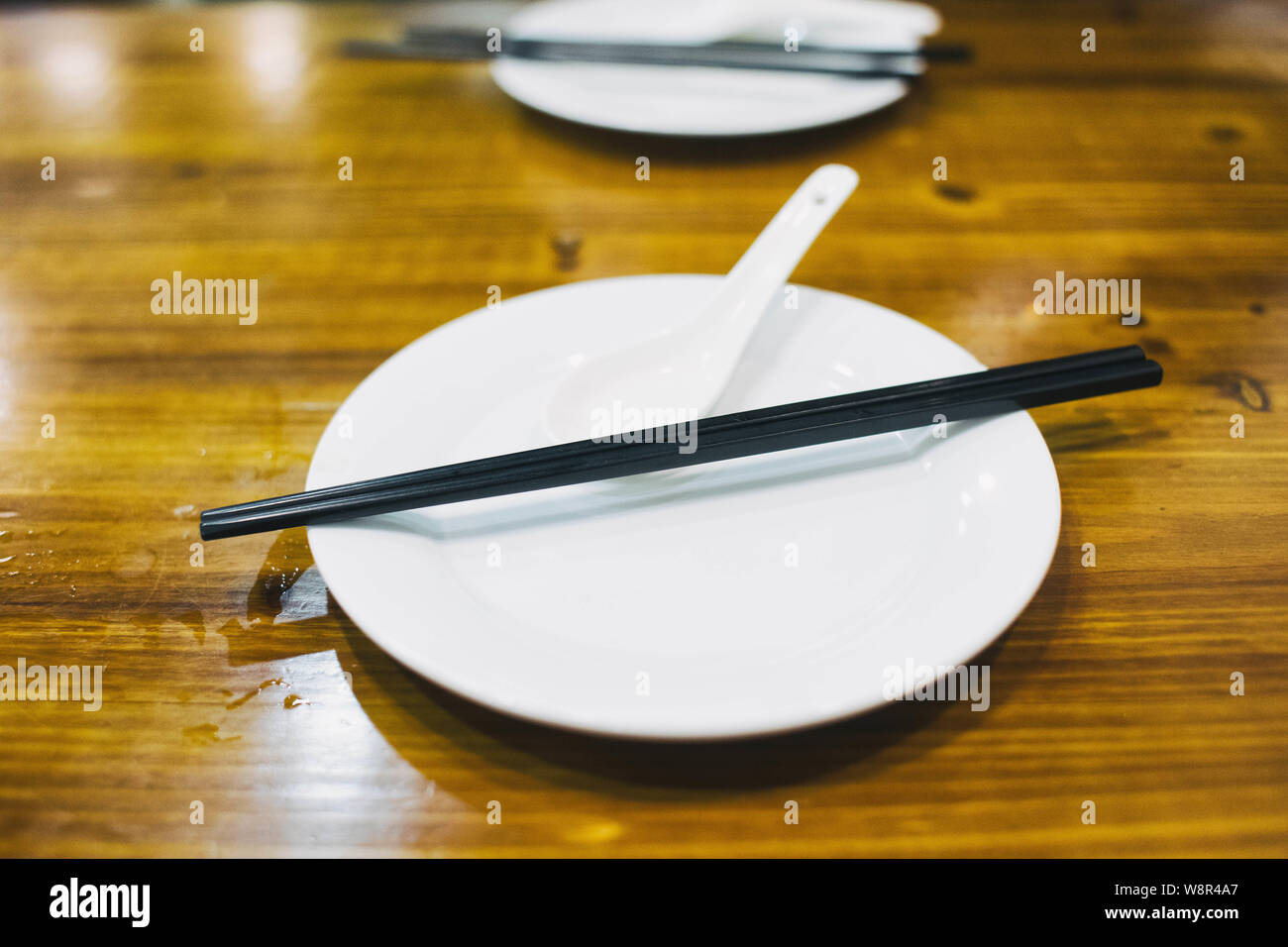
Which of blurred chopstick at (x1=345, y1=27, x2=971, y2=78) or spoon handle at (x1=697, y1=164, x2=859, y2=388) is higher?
blurred chopstick at (x1=345, y1=27, x2=971, y2=78)

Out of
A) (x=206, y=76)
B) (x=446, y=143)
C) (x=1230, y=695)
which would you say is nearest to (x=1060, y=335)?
(x=1230, y=695)

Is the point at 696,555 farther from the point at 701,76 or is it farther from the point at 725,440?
the point at 701,76

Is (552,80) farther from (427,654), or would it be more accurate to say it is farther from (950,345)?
(427,654)

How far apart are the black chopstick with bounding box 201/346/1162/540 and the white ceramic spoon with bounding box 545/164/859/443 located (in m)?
0.08

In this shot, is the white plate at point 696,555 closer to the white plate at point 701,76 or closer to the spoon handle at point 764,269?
the spoon handle at point 764,269

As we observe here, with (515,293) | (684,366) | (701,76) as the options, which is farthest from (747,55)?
(684,366)

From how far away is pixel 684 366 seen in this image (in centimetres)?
68

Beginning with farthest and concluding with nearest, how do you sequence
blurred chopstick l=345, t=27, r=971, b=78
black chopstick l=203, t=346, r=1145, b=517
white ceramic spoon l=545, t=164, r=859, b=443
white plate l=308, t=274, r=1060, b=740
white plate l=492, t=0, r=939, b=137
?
1. blurred chopstick l=345, t=27, r=971, b=78
2. white plate l=492, t=0, r=939, b=137
3. white ceramic spoon l=545, t=164, r=859, b=443
4. black chopstick l=203, t=346, r=1145, b=517
5. white plate l=308, t=274, r=1060, b=740

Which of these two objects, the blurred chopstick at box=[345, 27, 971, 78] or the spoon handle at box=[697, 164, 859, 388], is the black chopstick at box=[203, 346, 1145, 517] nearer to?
the spoon handle at box=[697, 164, 859, 388]

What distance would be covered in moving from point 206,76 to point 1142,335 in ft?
4.11

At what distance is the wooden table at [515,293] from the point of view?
1.46 feet

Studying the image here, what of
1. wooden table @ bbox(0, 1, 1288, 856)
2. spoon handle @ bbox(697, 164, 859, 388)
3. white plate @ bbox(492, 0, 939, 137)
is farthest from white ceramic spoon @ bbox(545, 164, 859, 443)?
white plate @ bbox(492, 0, 939, 137)

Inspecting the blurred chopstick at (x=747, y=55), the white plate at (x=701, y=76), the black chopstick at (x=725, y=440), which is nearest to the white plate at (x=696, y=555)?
the black chopstick at (x=725, y=440)

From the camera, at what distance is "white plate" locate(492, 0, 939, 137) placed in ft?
3.38
